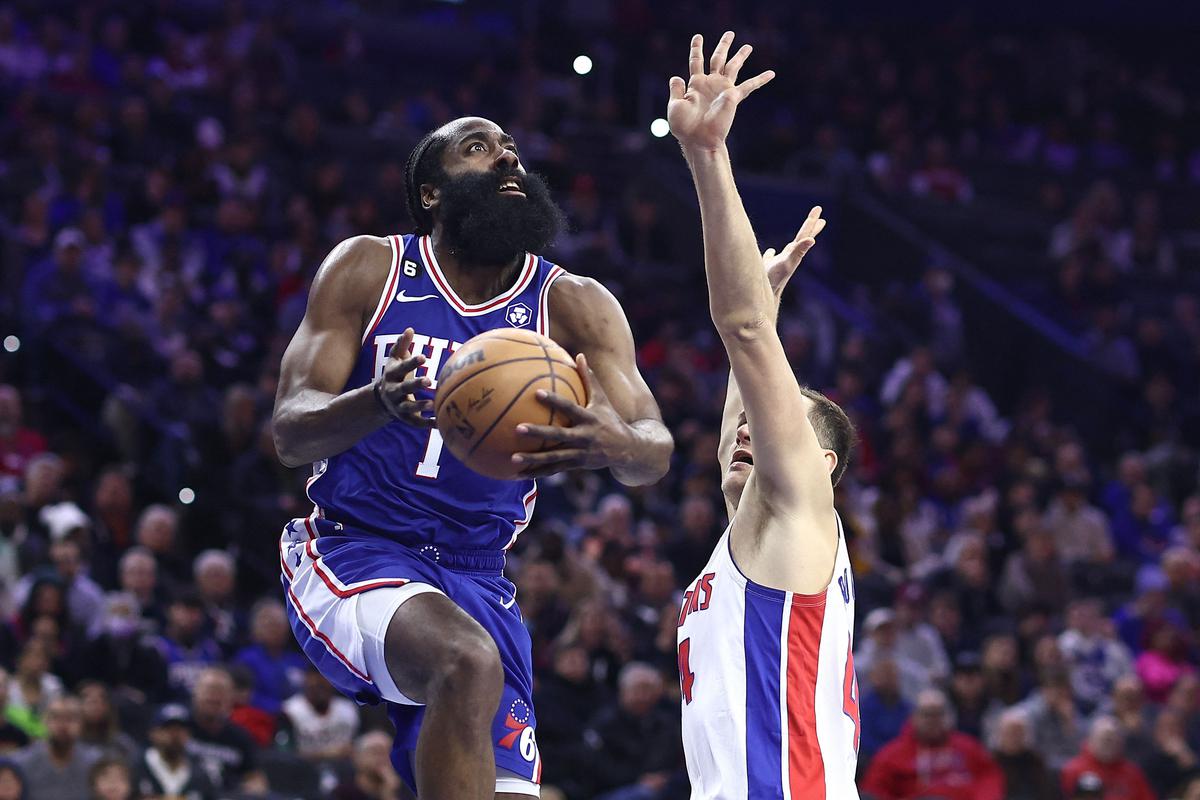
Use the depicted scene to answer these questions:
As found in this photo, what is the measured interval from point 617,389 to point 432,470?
604 mm

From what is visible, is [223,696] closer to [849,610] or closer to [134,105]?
[849,610]

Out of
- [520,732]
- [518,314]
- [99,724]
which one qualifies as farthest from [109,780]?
[518,314]

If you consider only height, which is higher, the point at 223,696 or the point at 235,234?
the point at 235,234

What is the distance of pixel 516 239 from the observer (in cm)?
502

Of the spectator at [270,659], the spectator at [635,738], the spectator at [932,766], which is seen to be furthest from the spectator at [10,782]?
the spectator at [932,766]

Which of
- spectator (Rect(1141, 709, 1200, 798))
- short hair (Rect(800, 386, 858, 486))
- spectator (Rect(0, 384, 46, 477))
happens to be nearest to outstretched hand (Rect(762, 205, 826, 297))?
short hair (Rect(800, 386, 858, 486))

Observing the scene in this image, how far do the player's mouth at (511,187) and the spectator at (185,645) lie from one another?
5.59 meters

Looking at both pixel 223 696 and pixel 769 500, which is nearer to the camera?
pixel 769 500

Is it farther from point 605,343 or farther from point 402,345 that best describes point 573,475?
point 402,345

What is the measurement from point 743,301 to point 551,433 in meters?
0.59

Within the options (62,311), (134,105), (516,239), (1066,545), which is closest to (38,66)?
(134,105)

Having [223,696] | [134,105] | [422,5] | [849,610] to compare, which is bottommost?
[223,696]

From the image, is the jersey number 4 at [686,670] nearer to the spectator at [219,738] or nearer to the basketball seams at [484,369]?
the basketball seams at [484,369]

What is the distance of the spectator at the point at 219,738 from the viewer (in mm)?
9039
